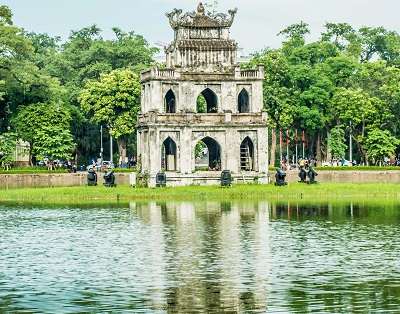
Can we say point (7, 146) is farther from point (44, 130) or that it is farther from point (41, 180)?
point (41, 180)

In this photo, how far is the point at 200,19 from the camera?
10950 cm

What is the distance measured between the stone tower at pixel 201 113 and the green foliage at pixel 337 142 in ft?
66.1

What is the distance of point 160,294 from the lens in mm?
41500

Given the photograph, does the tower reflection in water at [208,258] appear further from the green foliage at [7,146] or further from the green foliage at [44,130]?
the green foliage at [44,130]

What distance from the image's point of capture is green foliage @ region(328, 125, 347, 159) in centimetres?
12800

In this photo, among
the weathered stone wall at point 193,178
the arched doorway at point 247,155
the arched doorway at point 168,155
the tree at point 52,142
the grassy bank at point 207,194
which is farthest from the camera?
the tree at point 52,142

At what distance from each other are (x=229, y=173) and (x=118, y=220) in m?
29.8

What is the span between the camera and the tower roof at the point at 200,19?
109 m

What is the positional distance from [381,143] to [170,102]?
76.5 feet

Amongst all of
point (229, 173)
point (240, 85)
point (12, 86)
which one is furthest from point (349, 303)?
point (12, 86)

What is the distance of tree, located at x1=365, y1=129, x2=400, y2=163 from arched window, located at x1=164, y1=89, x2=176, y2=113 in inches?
877

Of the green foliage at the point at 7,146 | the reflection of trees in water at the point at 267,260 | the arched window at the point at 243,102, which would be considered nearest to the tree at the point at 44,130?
the green foliage at the point at 7,146

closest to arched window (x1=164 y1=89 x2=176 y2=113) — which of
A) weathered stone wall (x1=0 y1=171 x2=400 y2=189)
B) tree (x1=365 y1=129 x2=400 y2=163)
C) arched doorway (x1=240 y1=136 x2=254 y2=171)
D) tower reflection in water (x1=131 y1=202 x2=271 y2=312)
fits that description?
arched doorway (x1=240 y1=136 x2=254 y2=171)

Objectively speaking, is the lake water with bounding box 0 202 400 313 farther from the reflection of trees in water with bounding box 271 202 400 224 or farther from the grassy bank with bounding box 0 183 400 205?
the grassy bank with bounding box 0 183 400 205
